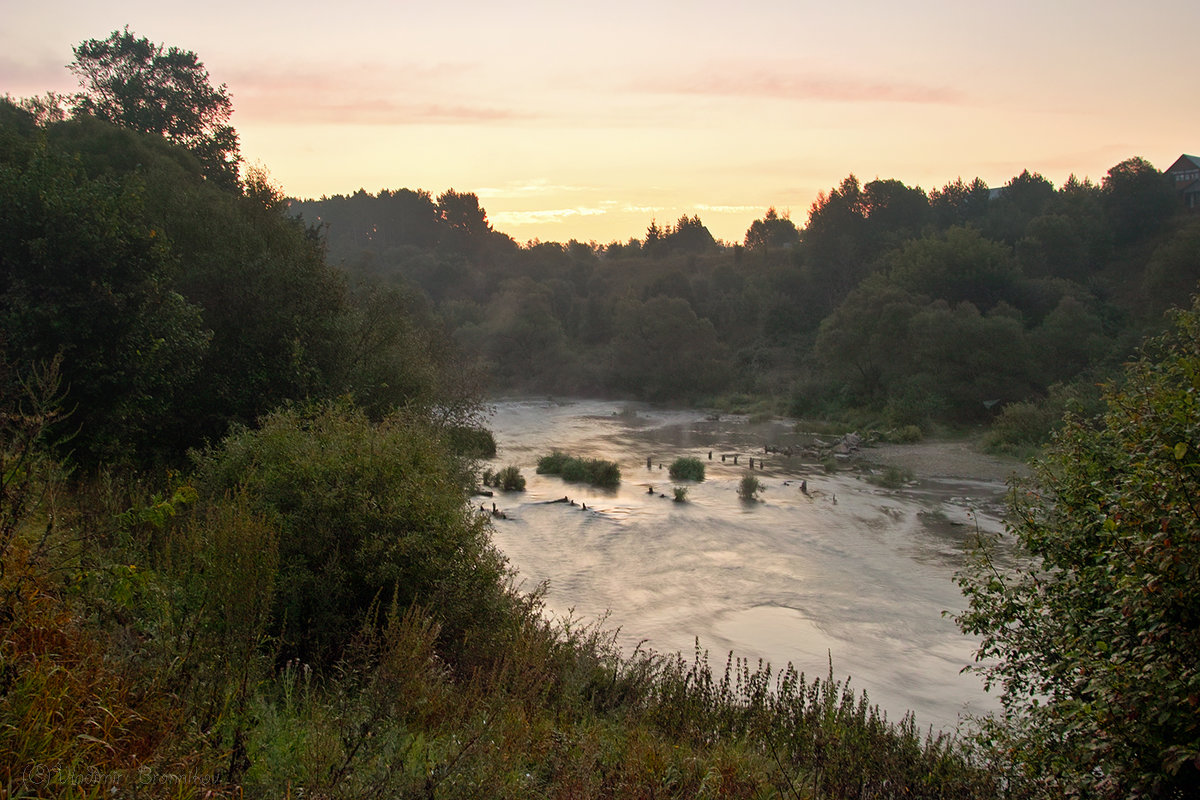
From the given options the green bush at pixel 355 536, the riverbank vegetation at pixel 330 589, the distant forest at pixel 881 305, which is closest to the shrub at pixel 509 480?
the riverbank vegetation at pixel 330 589

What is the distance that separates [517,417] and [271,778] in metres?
43.1

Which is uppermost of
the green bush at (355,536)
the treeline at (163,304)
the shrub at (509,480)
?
the treeline at (163,304)

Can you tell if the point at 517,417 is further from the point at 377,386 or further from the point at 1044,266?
the point at 1044,266

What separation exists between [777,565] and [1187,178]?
209ft

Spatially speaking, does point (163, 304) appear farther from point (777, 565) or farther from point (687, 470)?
point (687, 470)

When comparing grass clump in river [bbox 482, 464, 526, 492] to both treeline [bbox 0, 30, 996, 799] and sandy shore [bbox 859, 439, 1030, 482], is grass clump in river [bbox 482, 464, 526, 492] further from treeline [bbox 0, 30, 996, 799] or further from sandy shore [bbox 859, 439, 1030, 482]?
sandy shore [bbox 859, 439, 1030, 482]

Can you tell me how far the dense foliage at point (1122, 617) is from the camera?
4.21 m

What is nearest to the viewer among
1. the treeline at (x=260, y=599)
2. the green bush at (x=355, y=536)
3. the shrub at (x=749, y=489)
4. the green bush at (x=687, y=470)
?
the treeline at (x=260, y=599)

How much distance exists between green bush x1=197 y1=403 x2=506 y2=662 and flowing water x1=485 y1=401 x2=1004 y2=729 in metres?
4.33

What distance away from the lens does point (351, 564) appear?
7.96 m

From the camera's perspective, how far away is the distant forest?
1658 inches

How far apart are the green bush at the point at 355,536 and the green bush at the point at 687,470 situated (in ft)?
62.7

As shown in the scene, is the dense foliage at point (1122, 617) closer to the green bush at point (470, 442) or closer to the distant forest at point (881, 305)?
the green bush at point (470, 442)

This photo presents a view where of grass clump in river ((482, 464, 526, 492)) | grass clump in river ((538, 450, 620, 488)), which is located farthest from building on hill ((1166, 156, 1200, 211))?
grass clump in river ((482, 464, 526, 492))
